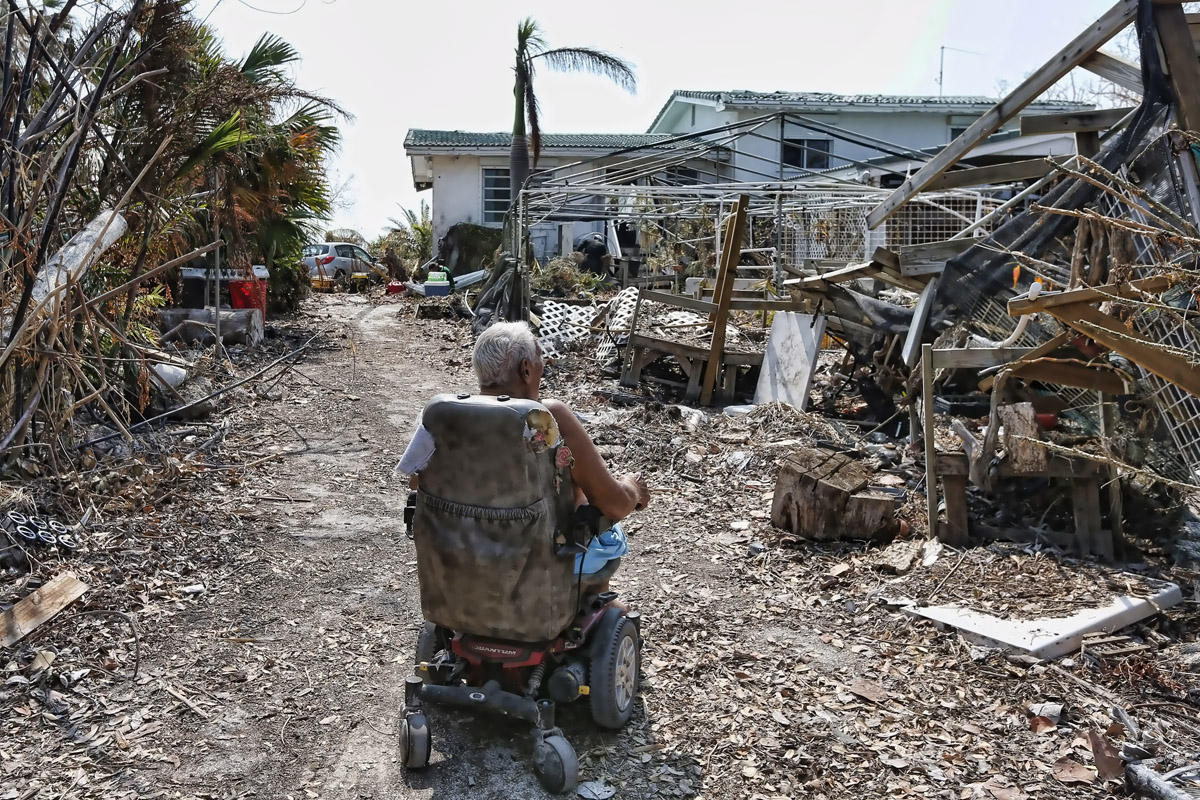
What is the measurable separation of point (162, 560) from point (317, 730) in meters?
1.89

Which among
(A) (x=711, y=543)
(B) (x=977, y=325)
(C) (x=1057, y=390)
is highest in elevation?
(B) (x=977, y=325)

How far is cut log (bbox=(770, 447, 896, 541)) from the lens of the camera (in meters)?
5.33

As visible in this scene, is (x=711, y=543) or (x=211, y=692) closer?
(x=211, y=692)

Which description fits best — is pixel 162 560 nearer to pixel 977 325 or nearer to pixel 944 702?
pixel 944 702

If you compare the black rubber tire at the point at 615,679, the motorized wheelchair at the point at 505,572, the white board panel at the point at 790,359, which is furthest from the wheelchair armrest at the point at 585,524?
the white board panel at the point at 790,359

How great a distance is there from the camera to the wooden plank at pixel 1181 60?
12.8 ft

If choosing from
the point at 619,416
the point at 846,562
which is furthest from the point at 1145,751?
the point at 619,416

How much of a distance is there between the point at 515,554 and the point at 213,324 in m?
9.84

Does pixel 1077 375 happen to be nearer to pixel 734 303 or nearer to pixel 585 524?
pixel 585 524

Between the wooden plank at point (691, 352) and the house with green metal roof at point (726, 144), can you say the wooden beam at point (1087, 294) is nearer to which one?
the wooden plank at point (691, 352)

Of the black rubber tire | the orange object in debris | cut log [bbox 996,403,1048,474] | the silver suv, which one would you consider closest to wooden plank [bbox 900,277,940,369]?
cut log [bbox 996,403,1048,474]

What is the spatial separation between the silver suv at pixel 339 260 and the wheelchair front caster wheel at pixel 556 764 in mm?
24244

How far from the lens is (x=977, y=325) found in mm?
5238

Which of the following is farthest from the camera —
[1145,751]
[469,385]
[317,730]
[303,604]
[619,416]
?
[469,385]
